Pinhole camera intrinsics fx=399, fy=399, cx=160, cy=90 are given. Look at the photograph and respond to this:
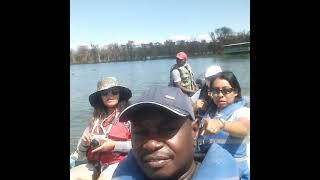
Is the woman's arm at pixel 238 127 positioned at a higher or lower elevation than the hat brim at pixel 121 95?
lower

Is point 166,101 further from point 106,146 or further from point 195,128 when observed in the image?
point 106,146

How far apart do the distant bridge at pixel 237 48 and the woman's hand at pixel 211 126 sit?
0.39 m

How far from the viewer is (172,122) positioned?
1709mm

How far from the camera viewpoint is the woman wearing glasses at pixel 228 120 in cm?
191

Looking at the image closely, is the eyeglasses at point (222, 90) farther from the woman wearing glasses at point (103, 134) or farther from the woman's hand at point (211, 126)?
the woman wearing glasses at point (103, 134)

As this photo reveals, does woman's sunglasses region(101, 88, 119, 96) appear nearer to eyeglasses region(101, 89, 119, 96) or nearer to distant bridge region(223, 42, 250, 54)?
eyeglasses region(101, 89, 119, 96)

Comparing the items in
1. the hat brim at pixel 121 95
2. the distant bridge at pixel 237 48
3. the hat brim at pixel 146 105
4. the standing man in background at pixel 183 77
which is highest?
the distant bridge at pixel 237 48

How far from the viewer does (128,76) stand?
2113mm

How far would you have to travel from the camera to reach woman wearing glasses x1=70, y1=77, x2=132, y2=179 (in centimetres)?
207

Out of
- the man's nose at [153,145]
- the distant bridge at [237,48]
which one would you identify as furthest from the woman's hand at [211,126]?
the distant bridge at [237,48]
